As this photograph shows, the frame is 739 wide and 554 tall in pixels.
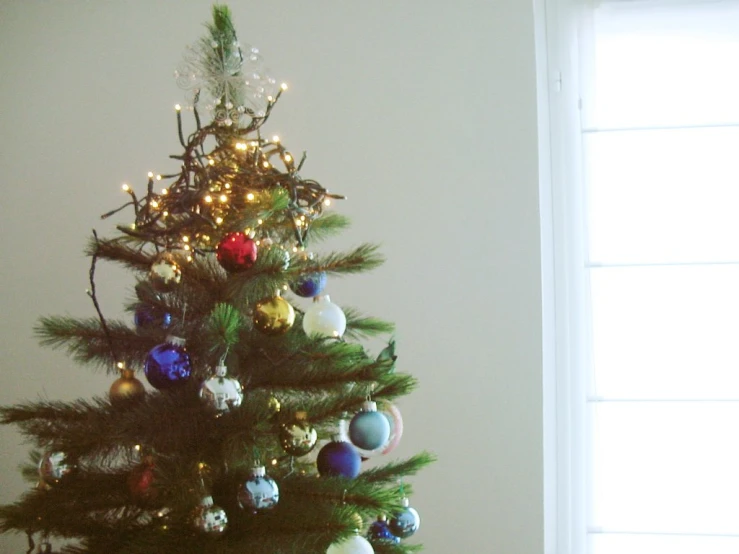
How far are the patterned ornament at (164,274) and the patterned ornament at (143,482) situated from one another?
0.20 metres

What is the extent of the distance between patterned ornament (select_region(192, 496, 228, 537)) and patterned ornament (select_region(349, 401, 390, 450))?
0.18 m

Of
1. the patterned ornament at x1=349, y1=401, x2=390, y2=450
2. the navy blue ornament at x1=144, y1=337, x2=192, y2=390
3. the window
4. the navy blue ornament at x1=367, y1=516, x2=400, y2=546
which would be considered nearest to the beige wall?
the window


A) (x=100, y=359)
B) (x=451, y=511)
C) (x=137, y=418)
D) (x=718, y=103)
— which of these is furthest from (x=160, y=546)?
(x=718, y=103)

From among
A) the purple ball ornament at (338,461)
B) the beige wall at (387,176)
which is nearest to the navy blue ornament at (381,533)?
the purple ball ornament at (338,461)

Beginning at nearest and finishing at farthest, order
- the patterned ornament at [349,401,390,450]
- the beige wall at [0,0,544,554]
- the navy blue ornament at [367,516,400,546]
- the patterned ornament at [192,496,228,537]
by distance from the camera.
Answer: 1. the patterned ornament at [192,496,228,537]
2. the patterned ornament at [349,401,390,450]
3. the navy blue ornament at [367,516,400,546]
4. the beige wall at [0,0,544,554]

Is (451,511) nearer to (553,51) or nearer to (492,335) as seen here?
(492,335)

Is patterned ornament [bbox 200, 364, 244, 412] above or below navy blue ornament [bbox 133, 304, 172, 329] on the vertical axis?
below

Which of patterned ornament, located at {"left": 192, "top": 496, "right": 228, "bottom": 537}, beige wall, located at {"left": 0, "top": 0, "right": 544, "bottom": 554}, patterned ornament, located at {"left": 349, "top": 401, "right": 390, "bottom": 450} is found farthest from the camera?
beige wall, located at {"left": 0, "top": 0, "right": 544, "bottom": 554}

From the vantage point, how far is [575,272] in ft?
5.55

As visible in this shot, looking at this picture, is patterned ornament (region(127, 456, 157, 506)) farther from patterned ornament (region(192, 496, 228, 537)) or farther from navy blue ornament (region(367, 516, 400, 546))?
navy blue ornament (region(367, 516, 400, 546))

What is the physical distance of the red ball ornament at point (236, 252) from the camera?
867mm

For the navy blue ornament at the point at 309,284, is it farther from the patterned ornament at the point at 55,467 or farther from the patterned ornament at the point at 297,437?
the patterned ornament at the point at 55,467

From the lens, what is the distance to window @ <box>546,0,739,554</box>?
1657mm

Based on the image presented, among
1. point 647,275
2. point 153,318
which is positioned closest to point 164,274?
point 153,318
